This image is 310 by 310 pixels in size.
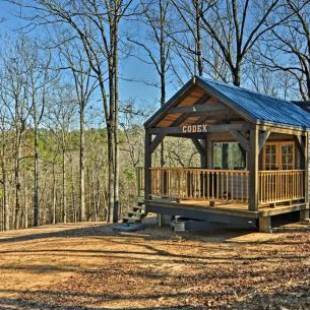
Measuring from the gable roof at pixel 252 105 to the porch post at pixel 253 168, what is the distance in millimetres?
430

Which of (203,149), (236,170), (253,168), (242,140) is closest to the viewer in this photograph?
(253,168)

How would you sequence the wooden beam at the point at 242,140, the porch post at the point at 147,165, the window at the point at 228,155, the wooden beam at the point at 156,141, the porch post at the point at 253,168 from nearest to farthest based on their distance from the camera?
1. the porch post at the point at 253,168
2. the wooden beam at the point at 242,140
3. the wooden beam at the point at 156,141
4. the porch post at the point at 147,165
5. the window at the point at 228,155

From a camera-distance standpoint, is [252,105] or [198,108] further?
[198,108]

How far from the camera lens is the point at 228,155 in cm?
1527

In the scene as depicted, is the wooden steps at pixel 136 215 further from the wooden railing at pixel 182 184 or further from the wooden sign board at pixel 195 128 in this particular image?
the wooden sign board at pixel 195 128

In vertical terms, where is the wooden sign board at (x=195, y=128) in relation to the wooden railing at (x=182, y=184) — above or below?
above

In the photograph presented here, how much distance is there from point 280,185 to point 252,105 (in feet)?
8.28

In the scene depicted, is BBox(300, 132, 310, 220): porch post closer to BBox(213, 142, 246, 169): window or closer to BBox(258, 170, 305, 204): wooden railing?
BBox(258, 170, 305, 204): wooden railing

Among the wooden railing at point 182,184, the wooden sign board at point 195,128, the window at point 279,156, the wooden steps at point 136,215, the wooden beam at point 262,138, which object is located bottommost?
the wooden steps at point 136,215

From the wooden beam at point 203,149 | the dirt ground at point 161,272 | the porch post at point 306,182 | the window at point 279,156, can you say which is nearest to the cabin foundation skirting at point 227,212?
the porch post at point 306,182

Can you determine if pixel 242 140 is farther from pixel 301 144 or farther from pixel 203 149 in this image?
pixel 203 149

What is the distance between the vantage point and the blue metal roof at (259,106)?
1077cm

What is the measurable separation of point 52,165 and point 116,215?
797 inches

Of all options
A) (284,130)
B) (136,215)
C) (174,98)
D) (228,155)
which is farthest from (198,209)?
(228,155)
